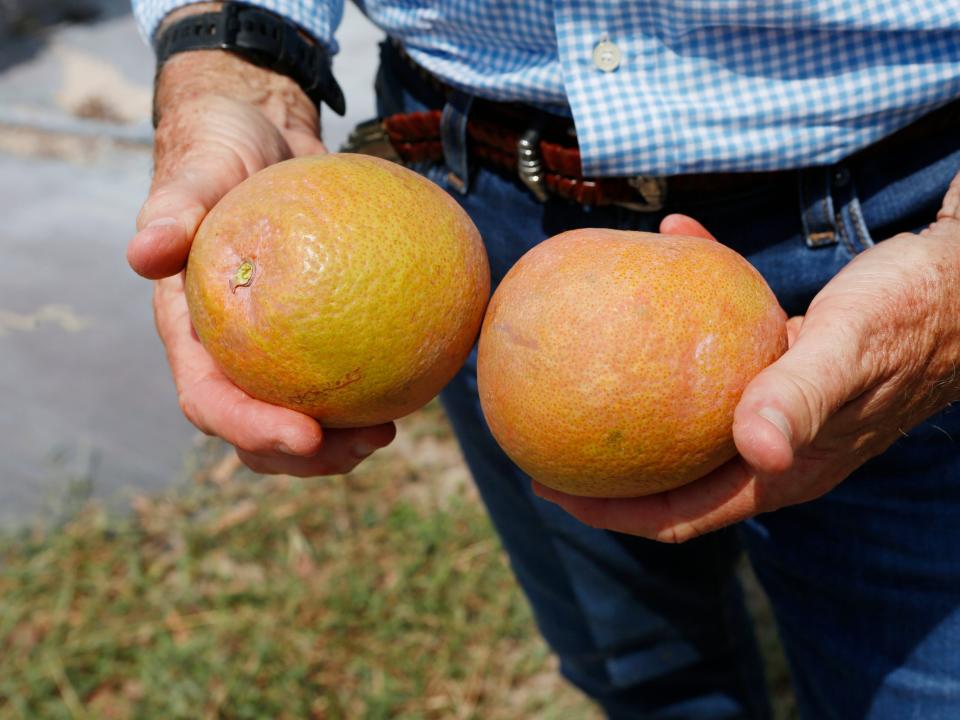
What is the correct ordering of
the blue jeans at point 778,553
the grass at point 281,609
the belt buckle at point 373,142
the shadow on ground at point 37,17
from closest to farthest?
1. the blue jeans at point 778,553
2. the belt buckle at point 373,142
3. the grass at point 281,609
4. the shadow on ground at point 37,17

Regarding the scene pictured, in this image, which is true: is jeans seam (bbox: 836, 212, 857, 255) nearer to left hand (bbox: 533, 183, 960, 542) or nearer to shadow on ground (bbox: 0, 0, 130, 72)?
left hand (bbox: 533, 183, 960, 542)

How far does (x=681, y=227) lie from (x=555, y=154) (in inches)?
10.7

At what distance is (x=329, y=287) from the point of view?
1.41m

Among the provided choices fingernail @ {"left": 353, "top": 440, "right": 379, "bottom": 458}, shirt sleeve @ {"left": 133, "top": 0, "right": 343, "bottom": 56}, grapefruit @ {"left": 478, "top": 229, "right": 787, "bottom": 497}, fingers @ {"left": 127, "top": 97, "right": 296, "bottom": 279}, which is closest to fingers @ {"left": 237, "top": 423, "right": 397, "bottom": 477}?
fingernail @ {"left": 353, "top": 440, "right": 379, "bottom": 458}

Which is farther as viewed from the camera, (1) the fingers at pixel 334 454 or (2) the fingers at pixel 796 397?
(1) the fingers at pixel 334 454

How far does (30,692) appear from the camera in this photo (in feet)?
9.91

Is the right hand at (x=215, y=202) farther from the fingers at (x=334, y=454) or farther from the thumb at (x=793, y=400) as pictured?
the thumb at (x=793, y=400)

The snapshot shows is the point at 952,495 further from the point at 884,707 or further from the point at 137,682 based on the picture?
the point at 137,682

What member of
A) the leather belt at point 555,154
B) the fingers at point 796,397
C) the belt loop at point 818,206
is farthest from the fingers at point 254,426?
the belt loop at point 818,206

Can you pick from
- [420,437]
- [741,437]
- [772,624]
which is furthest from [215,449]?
[741,437]

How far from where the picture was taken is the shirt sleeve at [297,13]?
2.01 m

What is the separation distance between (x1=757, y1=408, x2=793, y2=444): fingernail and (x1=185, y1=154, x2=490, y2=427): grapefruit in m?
0.54

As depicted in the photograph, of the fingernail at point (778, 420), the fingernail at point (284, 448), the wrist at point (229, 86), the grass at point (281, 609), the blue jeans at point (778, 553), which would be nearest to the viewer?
the fingernail at point (778, 420)

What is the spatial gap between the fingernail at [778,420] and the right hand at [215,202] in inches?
27.0
